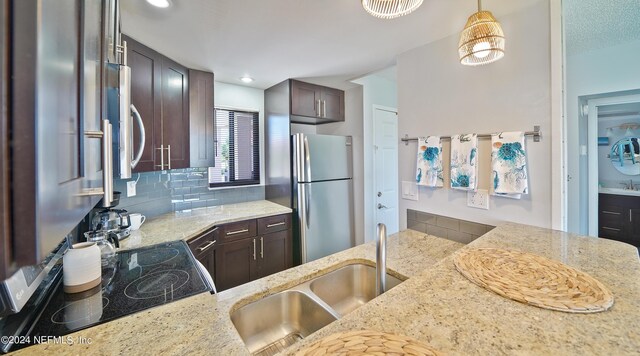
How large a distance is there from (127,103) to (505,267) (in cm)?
142

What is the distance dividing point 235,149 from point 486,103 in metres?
2.52

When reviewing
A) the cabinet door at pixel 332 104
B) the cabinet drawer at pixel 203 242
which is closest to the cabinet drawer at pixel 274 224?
the cabinet drawer at pixel 203 242

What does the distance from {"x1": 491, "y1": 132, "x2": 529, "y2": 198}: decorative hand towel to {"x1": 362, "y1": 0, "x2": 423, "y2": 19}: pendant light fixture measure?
41.4 inches

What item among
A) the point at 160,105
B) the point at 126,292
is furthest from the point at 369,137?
the point at 126,292

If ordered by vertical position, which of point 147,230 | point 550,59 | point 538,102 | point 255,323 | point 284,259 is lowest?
point 284,259

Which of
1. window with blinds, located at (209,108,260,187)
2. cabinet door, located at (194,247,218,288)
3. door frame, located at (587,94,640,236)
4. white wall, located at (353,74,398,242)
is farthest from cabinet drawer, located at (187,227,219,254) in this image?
door frame, located at (587,94,640,236)

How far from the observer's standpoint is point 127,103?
733 millimetres

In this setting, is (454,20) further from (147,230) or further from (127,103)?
(147,230)

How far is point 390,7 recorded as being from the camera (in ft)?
3.33

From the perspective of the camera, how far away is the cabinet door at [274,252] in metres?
2.49

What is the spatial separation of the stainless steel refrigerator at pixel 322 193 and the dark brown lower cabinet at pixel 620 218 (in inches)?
133

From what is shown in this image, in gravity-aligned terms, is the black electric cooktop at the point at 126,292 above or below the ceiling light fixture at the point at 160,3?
below

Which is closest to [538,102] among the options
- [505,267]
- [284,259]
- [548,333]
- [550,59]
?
[550,59]

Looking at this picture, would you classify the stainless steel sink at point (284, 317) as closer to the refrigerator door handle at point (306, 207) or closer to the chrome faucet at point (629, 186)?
the refrigerator door handle at point (306, 207)
